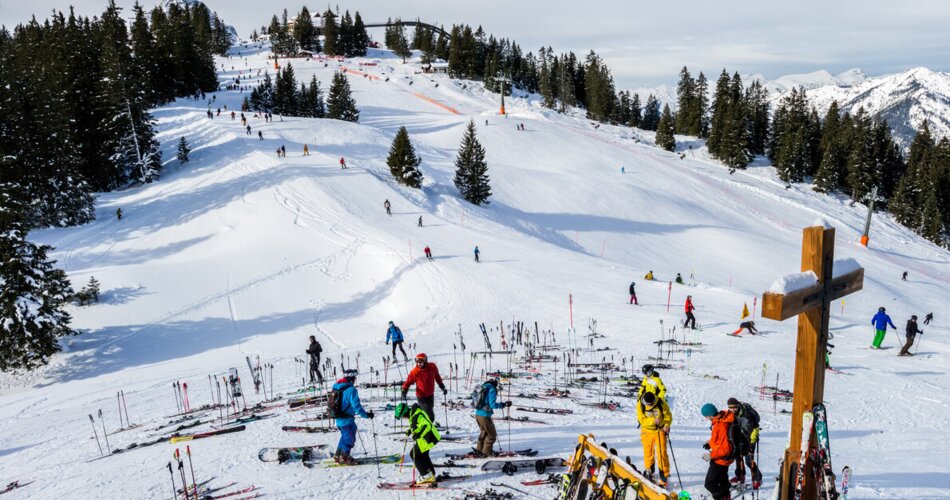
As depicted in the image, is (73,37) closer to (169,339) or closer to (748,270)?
(169,339)

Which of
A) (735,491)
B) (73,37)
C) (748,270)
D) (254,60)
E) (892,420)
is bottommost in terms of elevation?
(748,270)

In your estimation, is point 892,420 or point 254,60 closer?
point 892,420

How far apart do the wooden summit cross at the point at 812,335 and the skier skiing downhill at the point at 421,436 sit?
15.1ft

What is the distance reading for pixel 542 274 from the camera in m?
29.6

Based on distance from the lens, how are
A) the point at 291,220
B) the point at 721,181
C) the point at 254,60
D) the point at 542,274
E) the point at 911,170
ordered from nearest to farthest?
the point at 542,274, the point at 291,220, the point at 721,181, the point at 911,170, the point at 254,60

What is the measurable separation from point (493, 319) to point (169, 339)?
47.2 feet

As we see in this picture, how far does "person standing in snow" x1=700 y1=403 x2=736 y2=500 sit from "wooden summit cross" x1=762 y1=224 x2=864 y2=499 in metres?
1.62

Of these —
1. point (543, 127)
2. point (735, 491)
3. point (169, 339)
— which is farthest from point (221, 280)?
point (543, 127)

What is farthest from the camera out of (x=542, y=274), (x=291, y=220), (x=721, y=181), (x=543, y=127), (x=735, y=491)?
(x=543, y=127)

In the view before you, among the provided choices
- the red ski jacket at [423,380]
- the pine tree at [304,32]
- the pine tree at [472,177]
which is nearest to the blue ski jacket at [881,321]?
the red ski jacket at [423,380]

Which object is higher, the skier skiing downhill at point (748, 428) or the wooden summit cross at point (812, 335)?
the wooden summit cross at point (812, 335)

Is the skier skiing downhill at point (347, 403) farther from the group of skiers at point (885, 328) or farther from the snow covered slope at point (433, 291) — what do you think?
the group of skiers at point (885, 328)

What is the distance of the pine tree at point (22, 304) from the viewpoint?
21.6m

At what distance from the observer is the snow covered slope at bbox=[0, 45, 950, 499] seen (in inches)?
407
